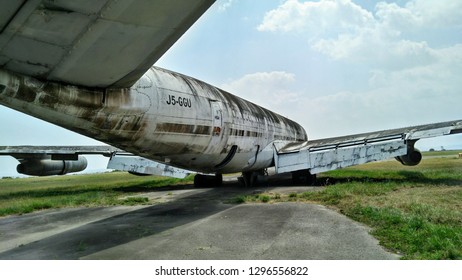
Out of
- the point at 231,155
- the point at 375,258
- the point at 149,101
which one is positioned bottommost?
the point at 375,258

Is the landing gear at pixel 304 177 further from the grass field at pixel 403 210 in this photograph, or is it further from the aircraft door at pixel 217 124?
the aircraft door at pixel 217 124

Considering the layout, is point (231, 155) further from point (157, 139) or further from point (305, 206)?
point (157, 139)

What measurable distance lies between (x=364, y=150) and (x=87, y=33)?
535 inches

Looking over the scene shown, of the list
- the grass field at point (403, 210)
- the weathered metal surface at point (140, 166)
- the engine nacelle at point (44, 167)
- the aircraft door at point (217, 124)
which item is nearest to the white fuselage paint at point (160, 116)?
the aircraft door at point (217, 124)

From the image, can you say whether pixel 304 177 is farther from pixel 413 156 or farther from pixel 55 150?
pixel 55 150

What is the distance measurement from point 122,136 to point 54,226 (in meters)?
3.65

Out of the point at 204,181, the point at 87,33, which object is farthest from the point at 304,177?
the point at 87,33

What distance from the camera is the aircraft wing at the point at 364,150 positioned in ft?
48.9

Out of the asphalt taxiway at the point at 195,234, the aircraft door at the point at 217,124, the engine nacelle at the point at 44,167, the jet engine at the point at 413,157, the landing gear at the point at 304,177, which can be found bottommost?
the asphalt taxiway at the point at 195,234

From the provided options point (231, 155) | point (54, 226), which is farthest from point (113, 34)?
point (231, 155)

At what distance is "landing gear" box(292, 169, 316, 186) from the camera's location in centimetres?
1694

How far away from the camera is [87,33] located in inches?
177

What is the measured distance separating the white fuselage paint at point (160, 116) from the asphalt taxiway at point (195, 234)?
6.90 feet
